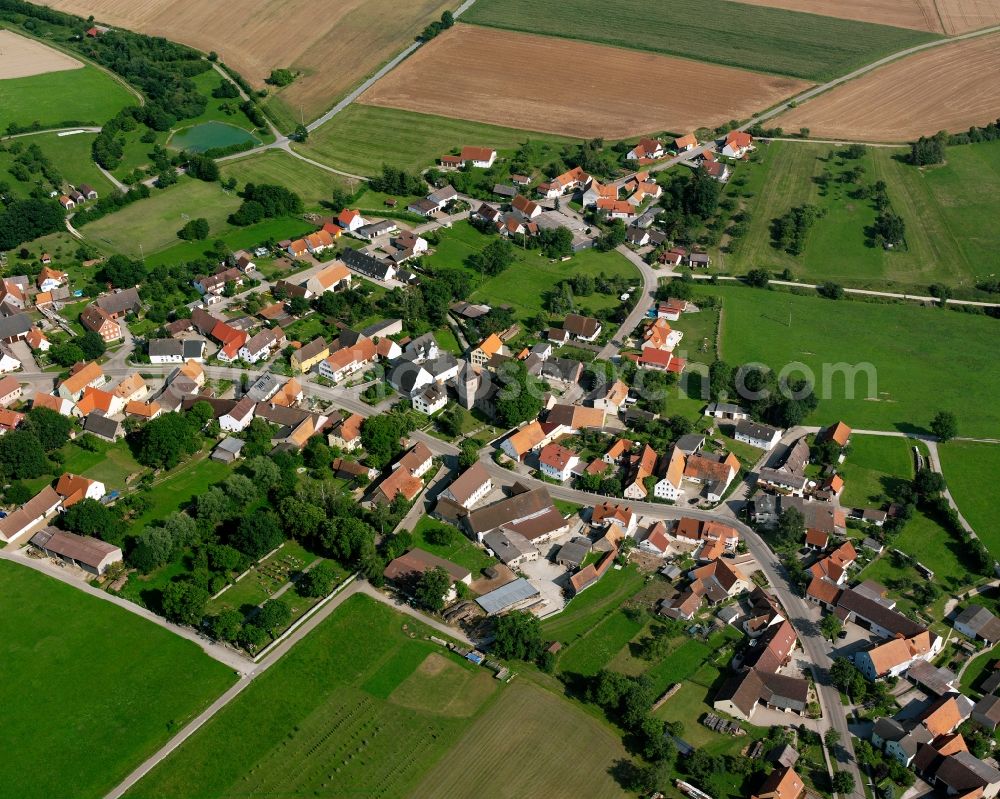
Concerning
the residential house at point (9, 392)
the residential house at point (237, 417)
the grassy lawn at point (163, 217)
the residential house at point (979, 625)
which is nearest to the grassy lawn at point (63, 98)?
the grassy lawn at point (163, 217)

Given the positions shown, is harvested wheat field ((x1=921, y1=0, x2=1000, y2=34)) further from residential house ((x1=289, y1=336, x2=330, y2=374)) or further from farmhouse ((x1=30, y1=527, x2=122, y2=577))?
farmhouse ((x1=30, y1=527, x2=122, y2=577))

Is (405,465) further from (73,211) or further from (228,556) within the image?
(73,211)

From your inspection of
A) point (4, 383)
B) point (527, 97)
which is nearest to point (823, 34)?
point (527, 97)

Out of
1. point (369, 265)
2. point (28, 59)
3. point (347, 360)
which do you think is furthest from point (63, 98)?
point (347, 360)

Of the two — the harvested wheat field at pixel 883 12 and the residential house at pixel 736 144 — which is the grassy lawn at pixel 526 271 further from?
the harvested wheat field at pixel 883 12

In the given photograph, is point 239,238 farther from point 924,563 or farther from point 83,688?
point 924,563

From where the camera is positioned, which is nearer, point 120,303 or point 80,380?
point 80,380
